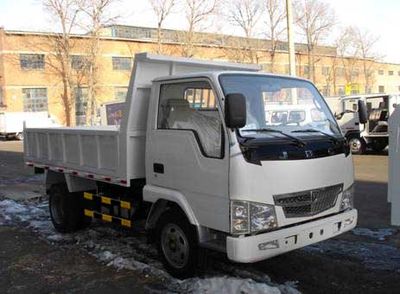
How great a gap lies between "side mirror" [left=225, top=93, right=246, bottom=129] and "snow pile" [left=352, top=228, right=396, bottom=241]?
3683 mm

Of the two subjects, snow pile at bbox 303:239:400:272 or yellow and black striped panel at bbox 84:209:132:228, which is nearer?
snow pile at bbox 303:239:400:272

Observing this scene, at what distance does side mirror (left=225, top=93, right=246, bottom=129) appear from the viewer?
16.3 ft

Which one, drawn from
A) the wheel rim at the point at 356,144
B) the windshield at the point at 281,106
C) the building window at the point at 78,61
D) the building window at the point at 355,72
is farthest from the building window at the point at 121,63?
the windshield at the point at 281,106

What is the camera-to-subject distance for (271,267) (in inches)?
250

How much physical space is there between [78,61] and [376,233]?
54.4 metres

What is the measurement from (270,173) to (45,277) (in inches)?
123

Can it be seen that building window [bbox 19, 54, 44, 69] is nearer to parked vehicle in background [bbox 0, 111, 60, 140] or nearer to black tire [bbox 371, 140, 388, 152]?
parked vehicle in background [bbox 0, 111, 60, 140]

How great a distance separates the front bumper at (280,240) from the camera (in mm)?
5023

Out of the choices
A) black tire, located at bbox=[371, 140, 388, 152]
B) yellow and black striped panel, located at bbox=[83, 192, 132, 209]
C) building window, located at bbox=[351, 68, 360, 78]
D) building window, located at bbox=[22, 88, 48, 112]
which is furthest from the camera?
building window, located at bbox=[351, 68, 360, 78]

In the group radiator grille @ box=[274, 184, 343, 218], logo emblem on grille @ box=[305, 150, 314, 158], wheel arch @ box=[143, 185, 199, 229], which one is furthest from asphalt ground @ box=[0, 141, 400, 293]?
logo emblem on grille @ box=[305, 150, 314, 158]

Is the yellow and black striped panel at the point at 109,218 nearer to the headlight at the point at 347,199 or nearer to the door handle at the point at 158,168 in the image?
the door handle at the point at 158,168

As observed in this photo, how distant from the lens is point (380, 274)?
5984mm

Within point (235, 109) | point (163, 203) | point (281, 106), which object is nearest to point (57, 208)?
point (163, 203)

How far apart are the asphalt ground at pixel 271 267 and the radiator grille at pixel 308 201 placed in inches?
33.1
